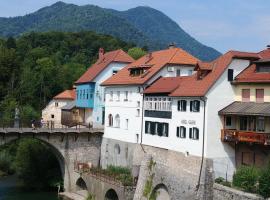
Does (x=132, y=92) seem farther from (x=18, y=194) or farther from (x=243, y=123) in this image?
(x=18, y=194)

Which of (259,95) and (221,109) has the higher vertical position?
(259,95)

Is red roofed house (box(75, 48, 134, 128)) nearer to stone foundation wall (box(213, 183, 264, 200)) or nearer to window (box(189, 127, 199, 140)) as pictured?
window (box(189, 127, 199, 140))

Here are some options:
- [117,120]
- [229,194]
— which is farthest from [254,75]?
[117,120]

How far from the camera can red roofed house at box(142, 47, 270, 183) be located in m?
37.4

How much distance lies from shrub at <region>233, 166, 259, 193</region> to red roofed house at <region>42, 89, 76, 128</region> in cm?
5686

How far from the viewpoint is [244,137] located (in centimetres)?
3656

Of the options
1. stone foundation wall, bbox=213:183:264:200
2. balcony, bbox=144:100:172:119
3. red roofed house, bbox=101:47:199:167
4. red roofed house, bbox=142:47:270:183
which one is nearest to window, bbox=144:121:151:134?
balcony, bbox=144:100:172:119

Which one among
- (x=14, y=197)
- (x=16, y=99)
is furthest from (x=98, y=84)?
(x=16, y=99)

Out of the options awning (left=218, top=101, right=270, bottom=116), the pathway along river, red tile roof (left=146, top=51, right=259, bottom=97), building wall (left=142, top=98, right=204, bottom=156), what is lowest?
the pathway along river

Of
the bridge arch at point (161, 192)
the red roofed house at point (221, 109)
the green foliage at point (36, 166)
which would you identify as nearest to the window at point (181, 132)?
the red roofed house at point (221, 109)

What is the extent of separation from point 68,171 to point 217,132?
2324cm

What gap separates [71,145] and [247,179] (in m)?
26.9

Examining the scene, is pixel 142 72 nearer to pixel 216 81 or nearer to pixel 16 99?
pixel 216 81

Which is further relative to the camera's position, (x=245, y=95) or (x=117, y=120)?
(x=117, y=120)
